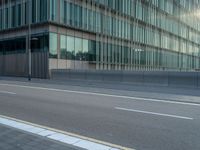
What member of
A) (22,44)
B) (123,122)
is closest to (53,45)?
(22,44)

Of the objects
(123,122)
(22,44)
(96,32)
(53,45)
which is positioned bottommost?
(123,122)

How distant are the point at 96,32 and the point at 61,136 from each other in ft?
120

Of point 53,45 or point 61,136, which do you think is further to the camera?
point 53,45

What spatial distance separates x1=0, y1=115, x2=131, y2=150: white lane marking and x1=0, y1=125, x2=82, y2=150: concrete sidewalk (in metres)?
0.25

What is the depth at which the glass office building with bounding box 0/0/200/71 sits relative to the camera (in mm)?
36562

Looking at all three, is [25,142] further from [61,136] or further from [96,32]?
[96,32]

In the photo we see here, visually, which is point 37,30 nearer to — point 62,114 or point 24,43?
point 24,43

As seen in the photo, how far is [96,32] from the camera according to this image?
139ft

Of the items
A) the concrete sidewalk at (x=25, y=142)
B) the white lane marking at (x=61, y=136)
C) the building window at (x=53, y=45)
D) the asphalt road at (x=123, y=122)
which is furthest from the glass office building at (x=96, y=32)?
the concrete sidewalk at (x=25, y=142)

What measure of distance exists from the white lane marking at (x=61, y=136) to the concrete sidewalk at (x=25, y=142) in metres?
0.25

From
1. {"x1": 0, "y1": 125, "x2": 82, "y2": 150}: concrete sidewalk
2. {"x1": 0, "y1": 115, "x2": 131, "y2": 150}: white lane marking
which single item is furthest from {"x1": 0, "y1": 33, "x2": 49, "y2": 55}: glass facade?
{"x1": 0, "y1": 125, "x2": 82, "y2": 150}: concrete sidewalk

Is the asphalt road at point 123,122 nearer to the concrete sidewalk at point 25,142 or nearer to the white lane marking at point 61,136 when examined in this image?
the white lane marking at point 61,136

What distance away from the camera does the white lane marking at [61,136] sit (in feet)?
19.3

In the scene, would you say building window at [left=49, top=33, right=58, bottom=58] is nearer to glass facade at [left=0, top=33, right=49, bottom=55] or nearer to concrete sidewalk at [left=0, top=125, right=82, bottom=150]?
glass facade at [left=0, top=33, right=49, bottom=55]
